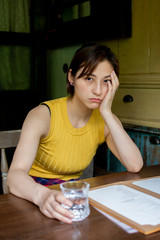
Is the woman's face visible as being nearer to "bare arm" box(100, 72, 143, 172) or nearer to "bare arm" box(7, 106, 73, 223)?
"bare arm" box(100, 72, 143, 172)

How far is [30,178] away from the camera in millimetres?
1070

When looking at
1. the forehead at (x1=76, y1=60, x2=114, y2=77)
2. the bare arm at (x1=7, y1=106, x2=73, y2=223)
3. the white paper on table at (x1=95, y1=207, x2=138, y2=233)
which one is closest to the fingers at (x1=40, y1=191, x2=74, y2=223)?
the bare arm at (x1=7, y1=106, x2=73, y2=223)

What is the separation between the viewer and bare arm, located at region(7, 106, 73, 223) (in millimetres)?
810

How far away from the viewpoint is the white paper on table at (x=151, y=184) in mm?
1058

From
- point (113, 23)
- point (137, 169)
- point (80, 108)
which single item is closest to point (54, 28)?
point (113, 23)

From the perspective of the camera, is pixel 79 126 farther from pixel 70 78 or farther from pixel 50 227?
pixel 50 227

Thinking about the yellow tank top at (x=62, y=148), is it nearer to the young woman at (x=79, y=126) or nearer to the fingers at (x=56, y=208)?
the young woman at (x=79, y=126)

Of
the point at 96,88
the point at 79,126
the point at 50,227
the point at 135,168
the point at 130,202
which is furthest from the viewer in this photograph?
the point at 79,126

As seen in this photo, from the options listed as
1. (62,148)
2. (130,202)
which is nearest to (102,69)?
(62,148)

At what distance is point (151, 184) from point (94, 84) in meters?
0.57

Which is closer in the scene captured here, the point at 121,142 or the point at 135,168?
the point at 135,168

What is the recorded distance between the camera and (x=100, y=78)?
1.45 meters

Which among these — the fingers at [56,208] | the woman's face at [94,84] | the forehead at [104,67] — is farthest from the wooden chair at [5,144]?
the fingers at [56,208]

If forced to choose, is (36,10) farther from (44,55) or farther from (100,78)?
(100,78)
